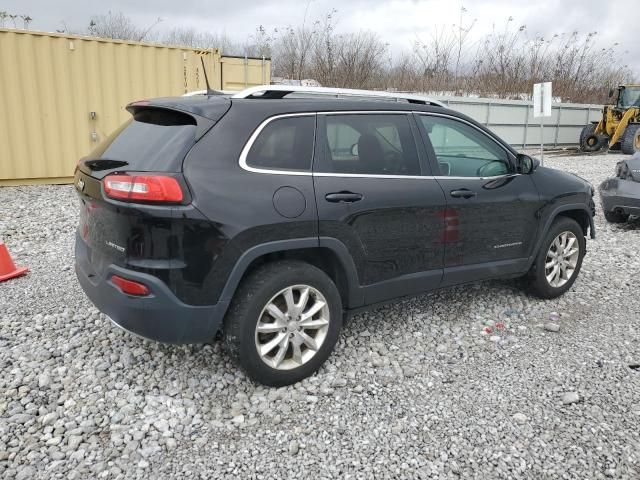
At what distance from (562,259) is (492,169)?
4.05ft

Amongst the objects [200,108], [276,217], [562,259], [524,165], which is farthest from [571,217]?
[200,108]

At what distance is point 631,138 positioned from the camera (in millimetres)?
17734

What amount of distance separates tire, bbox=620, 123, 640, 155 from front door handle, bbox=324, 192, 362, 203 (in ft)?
59.6

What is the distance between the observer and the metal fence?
728 inches

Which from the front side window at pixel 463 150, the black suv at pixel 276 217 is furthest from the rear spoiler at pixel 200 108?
the front side window at pixel 463 150

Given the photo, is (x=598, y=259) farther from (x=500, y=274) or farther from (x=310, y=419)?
(x=310, y=419)

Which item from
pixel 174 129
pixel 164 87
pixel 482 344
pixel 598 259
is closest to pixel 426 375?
pixel 482 344

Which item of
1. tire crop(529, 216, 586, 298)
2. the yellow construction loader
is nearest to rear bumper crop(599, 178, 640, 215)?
tire crop(529, 216, 586, 298)

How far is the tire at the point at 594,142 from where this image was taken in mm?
19656

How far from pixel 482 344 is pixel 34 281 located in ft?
13.3

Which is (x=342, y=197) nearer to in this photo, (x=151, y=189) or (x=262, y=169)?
(x=262, y=169)

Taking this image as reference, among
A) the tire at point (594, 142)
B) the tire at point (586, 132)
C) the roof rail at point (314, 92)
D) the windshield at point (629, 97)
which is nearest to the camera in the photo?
the roof rail at point (314, 92)

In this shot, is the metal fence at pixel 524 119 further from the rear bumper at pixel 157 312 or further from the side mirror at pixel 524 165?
the rear bumper at pixel 157 312

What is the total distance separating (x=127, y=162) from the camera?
2863mm
